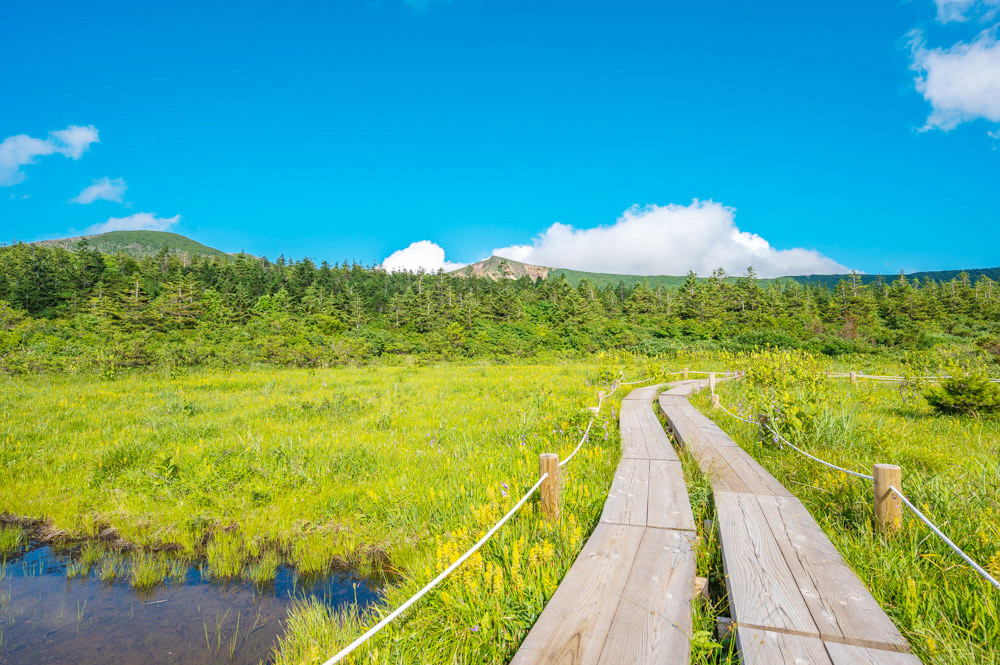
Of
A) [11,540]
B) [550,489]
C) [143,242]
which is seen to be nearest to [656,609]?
[550,489]

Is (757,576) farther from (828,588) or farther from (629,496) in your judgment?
(629,496)

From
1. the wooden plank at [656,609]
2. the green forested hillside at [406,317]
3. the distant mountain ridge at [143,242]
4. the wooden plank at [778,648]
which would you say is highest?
the distant mountain ridge at [143,242]

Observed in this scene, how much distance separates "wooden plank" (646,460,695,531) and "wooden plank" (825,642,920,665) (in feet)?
4.15

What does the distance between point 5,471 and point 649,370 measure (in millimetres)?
17563

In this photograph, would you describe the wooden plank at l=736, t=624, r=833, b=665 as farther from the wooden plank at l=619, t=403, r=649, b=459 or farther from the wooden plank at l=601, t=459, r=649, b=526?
the wooden plank at l=619, t=403, r=649, b=459

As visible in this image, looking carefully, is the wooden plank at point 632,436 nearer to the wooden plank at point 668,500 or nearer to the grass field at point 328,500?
the grass field at point 328,500

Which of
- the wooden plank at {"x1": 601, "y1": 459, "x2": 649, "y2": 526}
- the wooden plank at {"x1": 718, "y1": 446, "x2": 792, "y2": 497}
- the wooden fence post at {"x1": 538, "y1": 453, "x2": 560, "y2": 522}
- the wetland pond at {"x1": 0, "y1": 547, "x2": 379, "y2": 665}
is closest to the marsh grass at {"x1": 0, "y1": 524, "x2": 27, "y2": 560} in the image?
the wetland pond at {"x1": 0, "y1": 547, "x2": 379, "y2": 665}

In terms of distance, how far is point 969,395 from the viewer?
26.4 feet

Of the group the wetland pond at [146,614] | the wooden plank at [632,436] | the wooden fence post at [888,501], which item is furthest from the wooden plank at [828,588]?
the wetland pond at [146,614]

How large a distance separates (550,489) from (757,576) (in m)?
1.41

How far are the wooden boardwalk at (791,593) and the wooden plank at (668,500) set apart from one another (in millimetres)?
257

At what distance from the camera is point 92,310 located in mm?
40219

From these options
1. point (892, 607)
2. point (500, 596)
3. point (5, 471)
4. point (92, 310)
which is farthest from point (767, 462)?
point (92, 310)

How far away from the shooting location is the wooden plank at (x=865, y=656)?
1.75m
